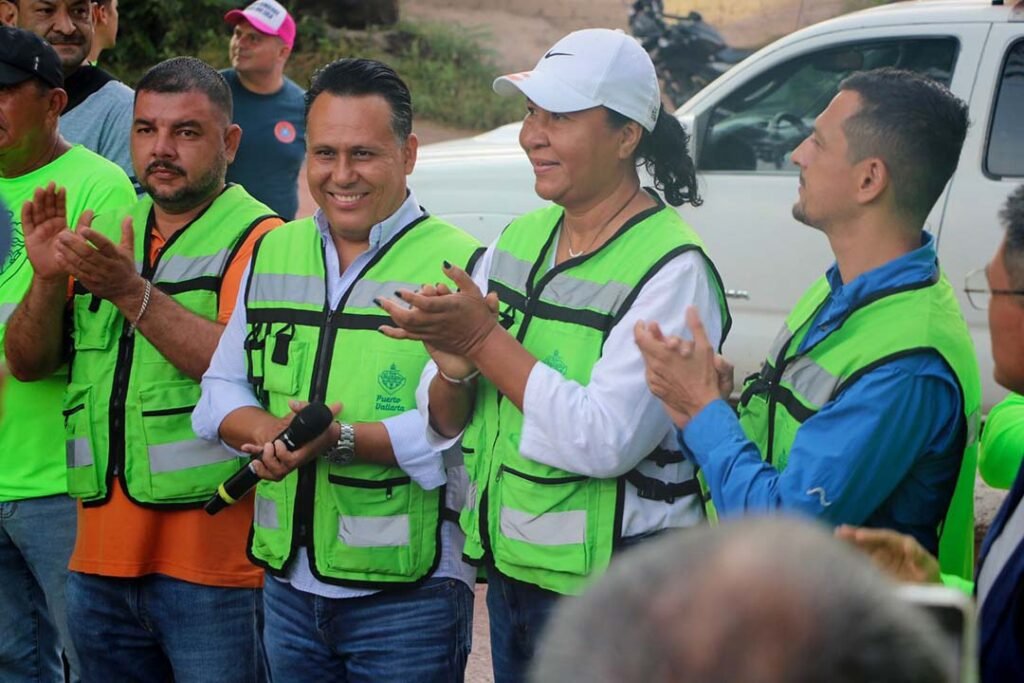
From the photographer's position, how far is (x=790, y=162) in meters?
6.74

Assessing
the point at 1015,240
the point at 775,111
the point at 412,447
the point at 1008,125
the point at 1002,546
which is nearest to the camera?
the point at 1002,546

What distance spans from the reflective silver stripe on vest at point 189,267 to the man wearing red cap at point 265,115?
4.07 metres

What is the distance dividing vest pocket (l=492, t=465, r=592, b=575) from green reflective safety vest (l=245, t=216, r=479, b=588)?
0.36m

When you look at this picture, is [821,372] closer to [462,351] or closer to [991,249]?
[462,351]

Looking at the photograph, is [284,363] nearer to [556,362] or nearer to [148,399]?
[148,399]

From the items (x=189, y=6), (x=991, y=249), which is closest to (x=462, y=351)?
(x=991, y=249)

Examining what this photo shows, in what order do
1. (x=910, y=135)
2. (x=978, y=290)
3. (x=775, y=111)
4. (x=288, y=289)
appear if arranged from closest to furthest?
1. (x=910, y=135)
2. (x=288, y=289)
3. (x=978, y=290)
4. (x=775, y=111)

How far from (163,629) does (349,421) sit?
0.90 metres

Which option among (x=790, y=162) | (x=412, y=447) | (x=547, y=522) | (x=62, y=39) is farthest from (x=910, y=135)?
(x=790, y=162)

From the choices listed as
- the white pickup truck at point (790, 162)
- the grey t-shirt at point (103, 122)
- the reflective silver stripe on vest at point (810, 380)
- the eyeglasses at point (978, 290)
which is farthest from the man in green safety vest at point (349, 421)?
the eyeglasses at point (978, 290)

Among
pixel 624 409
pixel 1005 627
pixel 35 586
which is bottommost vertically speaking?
pixel 35 586

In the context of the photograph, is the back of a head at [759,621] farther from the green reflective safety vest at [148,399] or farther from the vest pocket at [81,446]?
the vest pocket at [81,446]

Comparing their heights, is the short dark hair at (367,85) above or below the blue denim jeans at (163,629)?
above

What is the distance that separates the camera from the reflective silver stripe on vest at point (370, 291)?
344 centimetres
